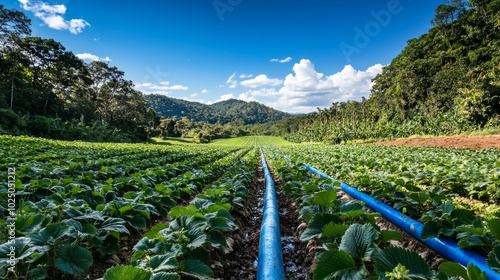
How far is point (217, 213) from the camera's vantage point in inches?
113

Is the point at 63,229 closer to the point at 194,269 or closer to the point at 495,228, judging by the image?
the point at 194,269

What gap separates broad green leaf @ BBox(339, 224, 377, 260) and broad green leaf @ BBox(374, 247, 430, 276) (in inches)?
5.3

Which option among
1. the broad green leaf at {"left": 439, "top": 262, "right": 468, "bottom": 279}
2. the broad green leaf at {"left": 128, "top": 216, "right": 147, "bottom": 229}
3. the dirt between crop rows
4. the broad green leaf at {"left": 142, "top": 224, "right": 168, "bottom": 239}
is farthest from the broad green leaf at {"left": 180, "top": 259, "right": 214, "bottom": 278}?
the dirt between crop rows

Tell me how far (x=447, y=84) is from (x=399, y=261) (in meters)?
53.4

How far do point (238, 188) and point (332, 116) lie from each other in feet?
247

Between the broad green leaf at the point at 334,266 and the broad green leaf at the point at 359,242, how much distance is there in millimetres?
175

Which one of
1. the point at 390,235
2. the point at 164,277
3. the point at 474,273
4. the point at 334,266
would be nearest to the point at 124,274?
the point at 164,277

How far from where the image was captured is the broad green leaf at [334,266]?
1.66m

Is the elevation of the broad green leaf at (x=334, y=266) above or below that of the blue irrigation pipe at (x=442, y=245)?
above

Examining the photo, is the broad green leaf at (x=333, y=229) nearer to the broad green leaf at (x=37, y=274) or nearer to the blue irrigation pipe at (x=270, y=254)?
the blue irrigation pipe at (x=270, y=254)

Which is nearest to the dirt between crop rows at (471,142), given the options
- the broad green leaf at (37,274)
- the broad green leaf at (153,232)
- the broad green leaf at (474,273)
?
the broad green leaf at (474,273)

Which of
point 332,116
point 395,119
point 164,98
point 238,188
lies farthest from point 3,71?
point 164,98

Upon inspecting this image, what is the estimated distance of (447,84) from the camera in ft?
143

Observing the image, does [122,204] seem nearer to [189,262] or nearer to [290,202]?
[189,262]
